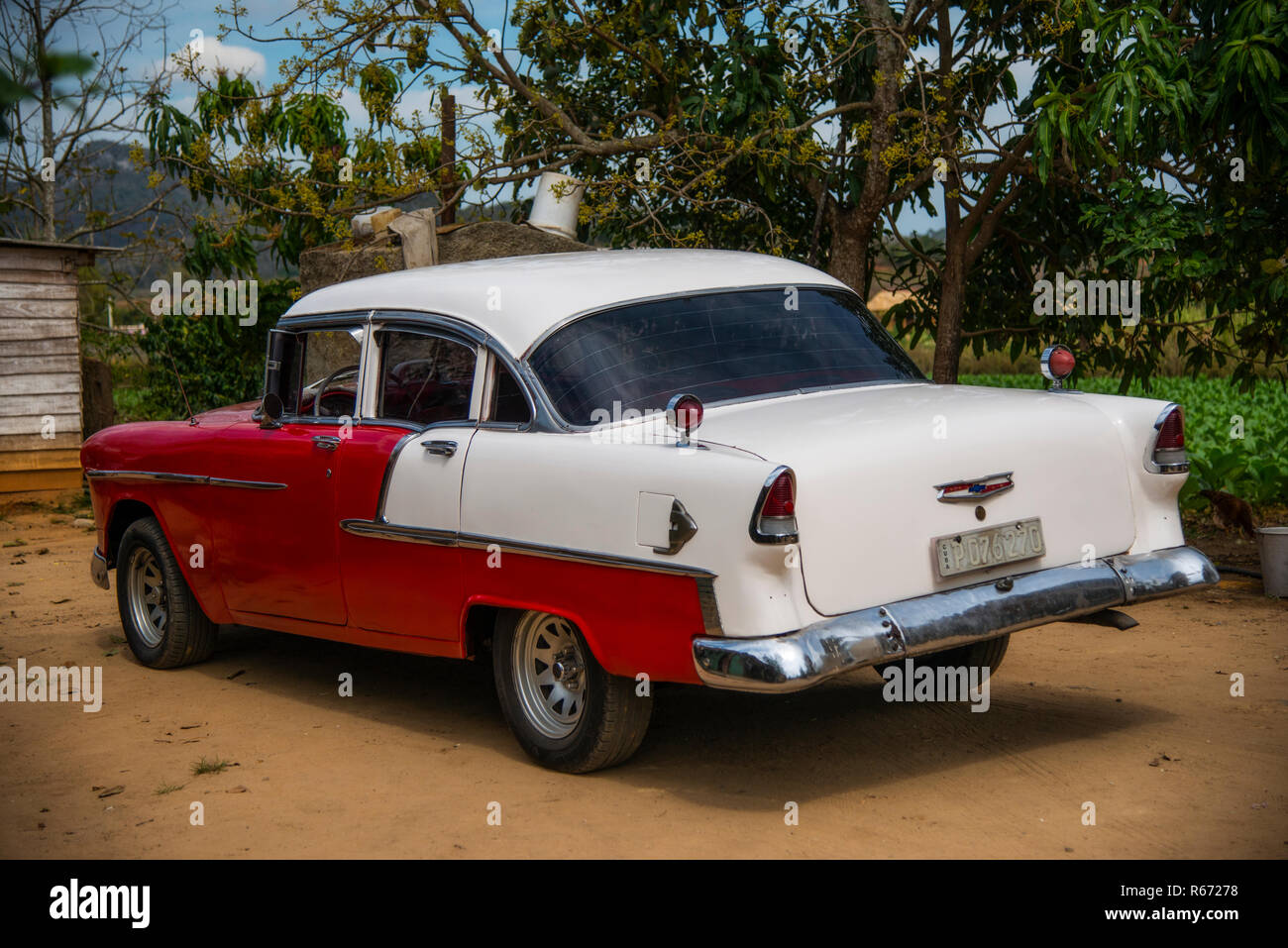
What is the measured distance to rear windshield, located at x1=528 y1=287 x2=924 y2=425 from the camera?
5004 mm

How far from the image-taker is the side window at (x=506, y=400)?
5105 millimetres

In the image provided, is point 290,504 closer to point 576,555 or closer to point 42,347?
point 576,555

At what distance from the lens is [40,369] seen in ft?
48.8

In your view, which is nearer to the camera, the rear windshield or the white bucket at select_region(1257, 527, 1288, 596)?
the rear windshield

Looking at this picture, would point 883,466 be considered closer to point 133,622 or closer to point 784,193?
point 133,622

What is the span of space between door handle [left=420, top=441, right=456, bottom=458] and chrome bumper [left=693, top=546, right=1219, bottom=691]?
55.9 inches

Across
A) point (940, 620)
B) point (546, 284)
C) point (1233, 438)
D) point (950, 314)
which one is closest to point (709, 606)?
point (940, 620)

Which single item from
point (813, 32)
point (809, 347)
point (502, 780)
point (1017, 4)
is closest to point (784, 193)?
point (813, 32)

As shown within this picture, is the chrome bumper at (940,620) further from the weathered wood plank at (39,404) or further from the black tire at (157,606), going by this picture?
the weathered wood plank at (39,404)

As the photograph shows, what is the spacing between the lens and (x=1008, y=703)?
19.5 ft

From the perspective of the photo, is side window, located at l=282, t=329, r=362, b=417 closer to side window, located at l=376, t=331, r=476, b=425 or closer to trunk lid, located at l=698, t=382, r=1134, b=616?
side window, located at l=376, t=331, r=476, b=425

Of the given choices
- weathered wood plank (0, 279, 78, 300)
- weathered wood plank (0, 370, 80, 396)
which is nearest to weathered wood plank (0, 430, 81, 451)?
weathered wood plank (0, 370, 80, 396)

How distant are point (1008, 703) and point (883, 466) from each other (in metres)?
2.00

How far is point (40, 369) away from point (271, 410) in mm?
9870
